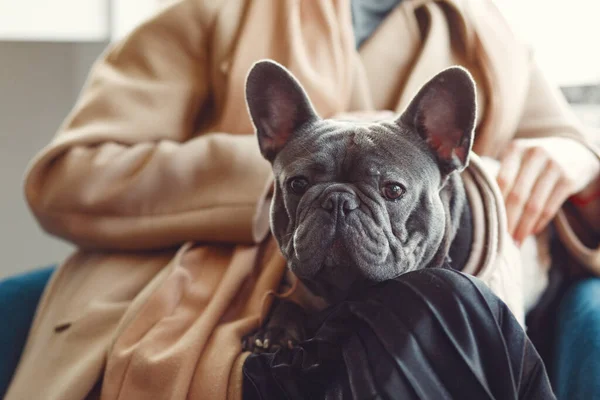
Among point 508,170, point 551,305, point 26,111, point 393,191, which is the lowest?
point 551,305

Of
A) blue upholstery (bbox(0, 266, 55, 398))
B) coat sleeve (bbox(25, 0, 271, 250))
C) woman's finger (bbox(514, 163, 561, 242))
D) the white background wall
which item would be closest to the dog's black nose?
coat sleeve (bbox(25, 0, 271, 250))

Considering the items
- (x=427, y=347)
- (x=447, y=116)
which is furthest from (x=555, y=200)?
(x=427, y=347)

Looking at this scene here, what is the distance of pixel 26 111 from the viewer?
6.22ft

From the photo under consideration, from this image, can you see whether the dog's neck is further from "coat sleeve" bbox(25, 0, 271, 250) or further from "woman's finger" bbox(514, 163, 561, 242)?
"coat sleeve" bbox(25, 0, 271, 250)

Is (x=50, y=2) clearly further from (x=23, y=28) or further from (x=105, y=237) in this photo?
(x=105, y=237)

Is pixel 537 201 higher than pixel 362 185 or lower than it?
lower

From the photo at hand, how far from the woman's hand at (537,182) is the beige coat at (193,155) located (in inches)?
4.0

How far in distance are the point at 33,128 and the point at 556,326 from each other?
4.99 feet

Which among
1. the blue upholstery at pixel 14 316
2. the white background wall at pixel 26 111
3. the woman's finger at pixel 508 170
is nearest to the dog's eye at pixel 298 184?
the woman's finger at pixel 508 170

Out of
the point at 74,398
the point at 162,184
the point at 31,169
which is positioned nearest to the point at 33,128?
the point at 31,169

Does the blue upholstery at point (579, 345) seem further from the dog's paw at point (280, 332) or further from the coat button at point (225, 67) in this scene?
the coat button at point (225, 67)

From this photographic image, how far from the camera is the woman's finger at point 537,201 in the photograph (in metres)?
1.00

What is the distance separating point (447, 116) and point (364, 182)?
138 mm

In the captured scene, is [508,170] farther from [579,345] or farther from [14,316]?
[14,316]
